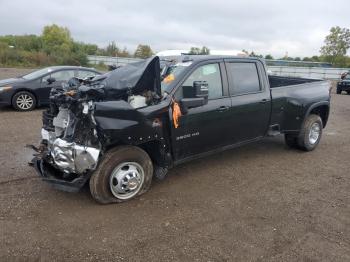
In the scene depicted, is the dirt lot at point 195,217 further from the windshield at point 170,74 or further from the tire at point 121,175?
the windshield at point 170,74

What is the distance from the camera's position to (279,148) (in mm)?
7301

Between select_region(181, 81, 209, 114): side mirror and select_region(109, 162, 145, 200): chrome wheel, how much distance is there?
100 centimetres

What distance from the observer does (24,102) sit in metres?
10.4

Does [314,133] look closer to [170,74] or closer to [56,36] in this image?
[170,74]

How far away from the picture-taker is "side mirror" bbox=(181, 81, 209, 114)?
15.2 feet

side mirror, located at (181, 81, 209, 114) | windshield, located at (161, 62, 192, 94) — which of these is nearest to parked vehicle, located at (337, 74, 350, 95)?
windshield, located at (161, 62, 192, 94)

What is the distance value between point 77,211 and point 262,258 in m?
2.17

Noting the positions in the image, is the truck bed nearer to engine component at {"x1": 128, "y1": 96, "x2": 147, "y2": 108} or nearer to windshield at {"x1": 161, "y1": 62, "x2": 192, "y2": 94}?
windshield at {"x1": 161, "y1": 62, "x2": 192, "y2": 94}

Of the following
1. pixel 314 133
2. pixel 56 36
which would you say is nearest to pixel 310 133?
pixel 314 133

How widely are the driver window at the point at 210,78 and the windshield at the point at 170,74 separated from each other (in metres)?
0.16

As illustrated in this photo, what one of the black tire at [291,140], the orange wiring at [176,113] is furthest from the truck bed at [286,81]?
the orange wiring at [176,113]

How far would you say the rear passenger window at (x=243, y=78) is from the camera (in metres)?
5.51

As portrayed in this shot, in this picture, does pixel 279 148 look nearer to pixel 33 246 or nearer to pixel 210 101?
pixel 210 101

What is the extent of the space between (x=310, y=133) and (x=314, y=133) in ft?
0.73
